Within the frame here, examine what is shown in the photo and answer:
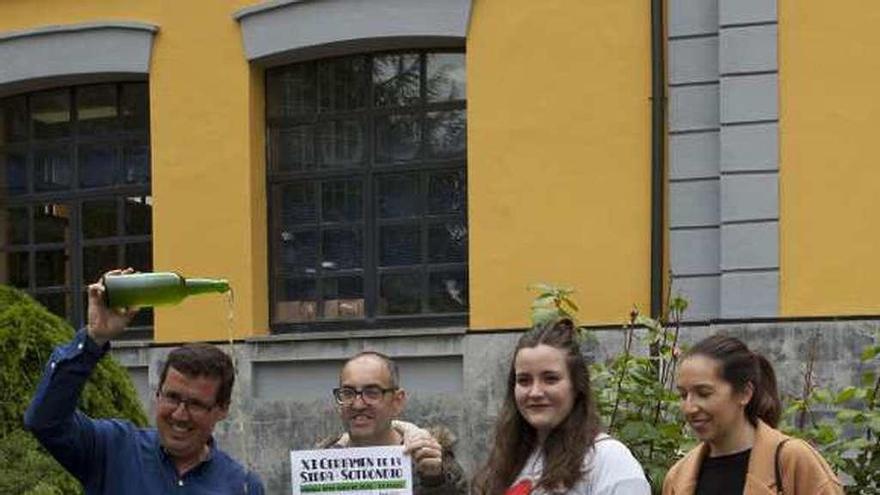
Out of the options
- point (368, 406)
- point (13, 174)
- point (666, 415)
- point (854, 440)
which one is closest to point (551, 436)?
point (368, 406)

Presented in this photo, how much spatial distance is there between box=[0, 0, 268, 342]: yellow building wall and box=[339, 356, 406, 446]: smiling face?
295 inches

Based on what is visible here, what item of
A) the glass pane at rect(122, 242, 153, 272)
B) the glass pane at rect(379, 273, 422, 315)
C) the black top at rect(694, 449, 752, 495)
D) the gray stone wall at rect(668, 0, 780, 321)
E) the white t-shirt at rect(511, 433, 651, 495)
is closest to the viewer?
the white t-shirt at rect(511, 433, 651, 495)

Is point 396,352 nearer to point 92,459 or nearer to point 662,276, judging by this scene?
point 662,276

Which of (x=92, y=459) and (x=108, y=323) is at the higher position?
(x=108, y=323)

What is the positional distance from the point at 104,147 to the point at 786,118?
572cm

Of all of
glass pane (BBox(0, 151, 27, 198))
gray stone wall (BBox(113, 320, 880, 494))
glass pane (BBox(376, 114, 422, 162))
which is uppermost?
glass pane (BBox(376, 114, 422, 162))

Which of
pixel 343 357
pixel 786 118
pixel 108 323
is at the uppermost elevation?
pixel 786 118

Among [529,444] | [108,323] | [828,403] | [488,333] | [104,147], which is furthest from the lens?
[104,147]

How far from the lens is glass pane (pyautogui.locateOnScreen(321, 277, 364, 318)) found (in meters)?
13.1

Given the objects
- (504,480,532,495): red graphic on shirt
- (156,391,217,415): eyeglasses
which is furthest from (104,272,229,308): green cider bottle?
(504,480,532,495): red graphic on shirt

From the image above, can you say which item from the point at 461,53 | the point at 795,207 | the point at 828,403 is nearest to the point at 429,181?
the point at 461,53

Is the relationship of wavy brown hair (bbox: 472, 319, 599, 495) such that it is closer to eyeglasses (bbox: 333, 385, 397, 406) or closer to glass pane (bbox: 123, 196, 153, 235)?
eyeglasses (bbox: 333, 385, 397, 406)

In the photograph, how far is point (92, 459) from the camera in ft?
15.5

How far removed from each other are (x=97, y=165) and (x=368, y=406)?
8989mm
